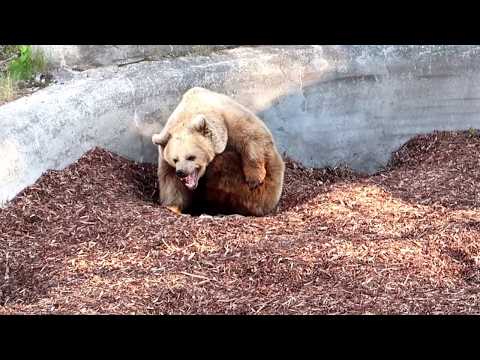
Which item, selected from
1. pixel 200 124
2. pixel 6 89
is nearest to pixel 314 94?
pixel 200 124

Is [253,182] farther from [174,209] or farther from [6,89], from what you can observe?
[6,89]

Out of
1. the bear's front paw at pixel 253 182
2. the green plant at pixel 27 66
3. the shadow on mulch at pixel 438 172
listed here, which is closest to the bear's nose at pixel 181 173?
the bear's front paw at pixel 253 182

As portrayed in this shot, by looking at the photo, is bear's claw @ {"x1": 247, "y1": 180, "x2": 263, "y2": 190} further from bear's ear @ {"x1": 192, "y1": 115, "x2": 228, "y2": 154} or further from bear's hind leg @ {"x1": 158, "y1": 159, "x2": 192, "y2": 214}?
bear's hind leg @ {"x1": 158, "y1": 159, "x2": 192, "y2": 214}

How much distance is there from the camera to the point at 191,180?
613cm

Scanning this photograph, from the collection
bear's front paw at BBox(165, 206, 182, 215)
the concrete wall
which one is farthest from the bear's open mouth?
the concrete wall

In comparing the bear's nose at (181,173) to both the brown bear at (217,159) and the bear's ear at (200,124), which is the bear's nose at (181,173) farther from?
the bear's ear at (200,124)

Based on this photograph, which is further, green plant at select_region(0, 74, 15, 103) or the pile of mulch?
green plant at select_region(0, 74, 15, 103)

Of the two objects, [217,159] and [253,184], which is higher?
[217,159]

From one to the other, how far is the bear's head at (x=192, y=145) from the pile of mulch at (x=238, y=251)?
365 millimetres

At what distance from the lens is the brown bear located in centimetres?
614

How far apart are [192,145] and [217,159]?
1.22 ft

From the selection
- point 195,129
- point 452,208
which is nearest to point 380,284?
point 452,208

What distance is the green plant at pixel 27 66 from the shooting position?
7242 mm

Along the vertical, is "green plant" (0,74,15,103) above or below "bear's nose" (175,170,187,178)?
above
